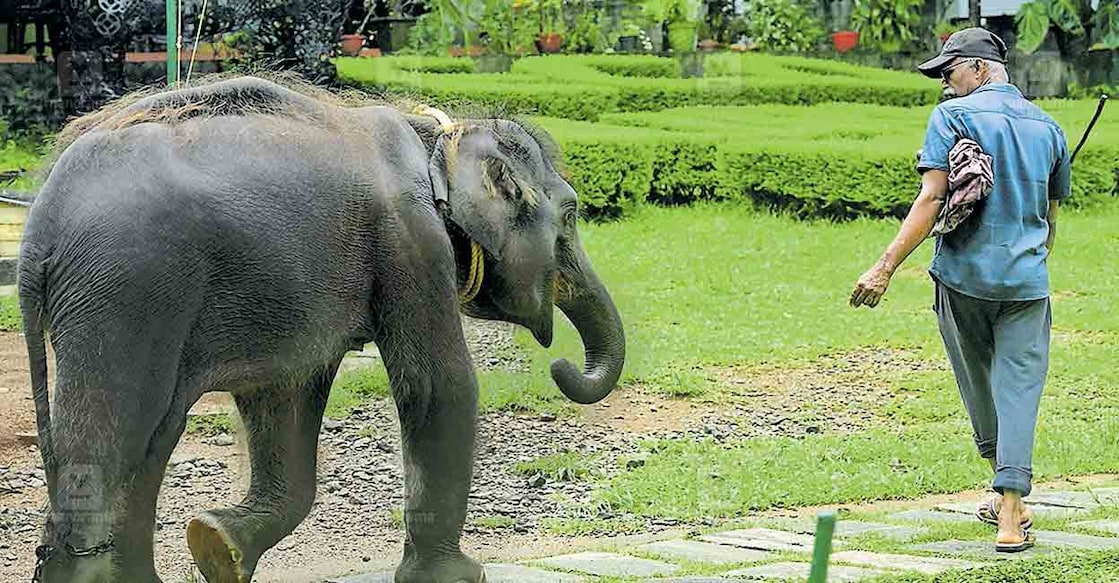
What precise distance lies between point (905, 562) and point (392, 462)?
2.47 metres

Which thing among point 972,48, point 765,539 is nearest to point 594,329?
point 765,539

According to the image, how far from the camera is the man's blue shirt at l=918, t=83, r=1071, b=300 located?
217 inches

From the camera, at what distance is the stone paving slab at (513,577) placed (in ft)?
16.7

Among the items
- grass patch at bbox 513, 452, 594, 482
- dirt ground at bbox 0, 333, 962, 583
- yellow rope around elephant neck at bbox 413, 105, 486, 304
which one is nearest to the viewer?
yellow rope around elephant neck at bbox 413, 105, 486, 304

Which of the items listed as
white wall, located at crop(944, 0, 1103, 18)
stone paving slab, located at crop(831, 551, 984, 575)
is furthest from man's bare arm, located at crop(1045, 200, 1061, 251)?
white wall, located at crop(944, 0, 1103, 18)

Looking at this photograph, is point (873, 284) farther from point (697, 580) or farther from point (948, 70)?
point (697, 580)

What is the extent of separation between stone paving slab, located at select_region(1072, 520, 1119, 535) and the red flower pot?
1358cm

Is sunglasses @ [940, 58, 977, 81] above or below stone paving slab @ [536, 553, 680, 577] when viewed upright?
above

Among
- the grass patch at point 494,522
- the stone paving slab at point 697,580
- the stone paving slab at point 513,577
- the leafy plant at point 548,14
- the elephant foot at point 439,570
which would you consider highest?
the leafy plant at point 548,14

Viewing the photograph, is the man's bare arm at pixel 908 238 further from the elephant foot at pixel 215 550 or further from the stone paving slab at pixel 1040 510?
the elephant foot at pixel 215 550

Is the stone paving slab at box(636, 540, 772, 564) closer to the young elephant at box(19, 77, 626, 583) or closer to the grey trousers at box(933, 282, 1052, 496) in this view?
the young elephant at box(19, 77, 626, 583)


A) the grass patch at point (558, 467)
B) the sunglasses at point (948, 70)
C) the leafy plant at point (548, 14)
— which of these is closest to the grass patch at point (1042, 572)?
the sunglasses at point (948, 70)

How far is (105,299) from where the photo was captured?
405 centimetres

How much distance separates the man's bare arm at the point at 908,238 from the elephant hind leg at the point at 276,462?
1539mm
